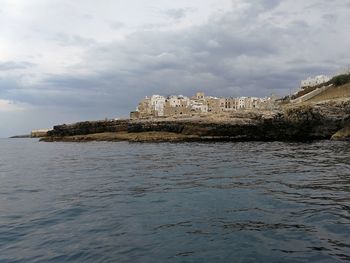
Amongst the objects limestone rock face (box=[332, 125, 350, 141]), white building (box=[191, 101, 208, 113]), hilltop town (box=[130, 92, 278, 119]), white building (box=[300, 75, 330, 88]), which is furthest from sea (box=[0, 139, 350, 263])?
white building (box=[300, 75, 330, 88])

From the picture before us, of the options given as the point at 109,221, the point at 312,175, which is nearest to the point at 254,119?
the point at 312,175

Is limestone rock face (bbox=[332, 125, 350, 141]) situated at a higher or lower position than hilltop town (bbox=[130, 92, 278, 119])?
lower

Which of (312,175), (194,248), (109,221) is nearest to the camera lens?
(194,248)

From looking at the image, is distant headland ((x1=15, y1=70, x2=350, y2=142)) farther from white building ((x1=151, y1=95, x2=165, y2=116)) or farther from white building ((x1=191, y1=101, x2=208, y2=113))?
white building ((x1=151, y1=95, x2=165, y2=116))

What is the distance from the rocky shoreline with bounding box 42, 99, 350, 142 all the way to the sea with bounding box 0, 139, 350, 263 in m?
31.6

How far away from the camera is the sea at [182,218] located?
287 inches

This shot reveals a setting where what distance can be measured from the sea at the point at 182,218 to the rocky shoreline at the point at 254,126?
31.6 metres

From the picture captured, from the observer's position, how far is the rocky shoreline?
1864 inches

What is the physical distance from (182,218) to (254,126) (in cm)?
4263

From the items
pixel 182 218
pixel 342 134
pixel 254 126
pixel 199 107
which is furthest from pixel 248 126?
pixel 199 107

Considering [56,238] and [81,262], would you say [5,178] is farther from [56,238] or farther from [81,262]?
[81,262]

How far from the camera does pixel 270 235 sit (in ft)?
26.4

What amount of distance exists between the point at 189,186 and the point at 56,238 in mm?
7020

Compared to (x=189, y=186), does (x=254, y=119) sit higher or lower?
higher
